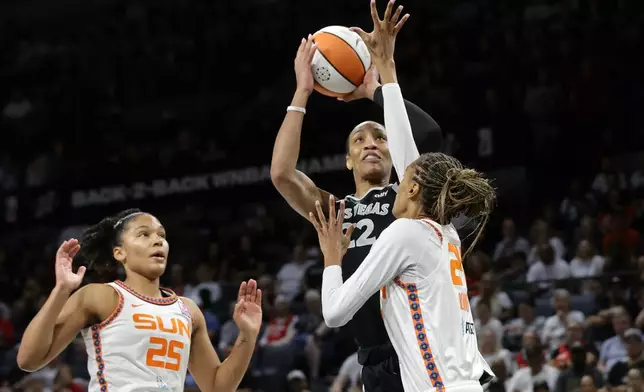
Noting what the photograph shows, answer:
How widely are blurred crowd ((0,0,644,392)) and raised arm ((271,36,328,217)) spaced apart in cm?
419

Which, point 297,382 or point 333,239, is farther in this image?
point 297,382

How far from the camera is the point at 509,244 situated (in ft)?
35.1

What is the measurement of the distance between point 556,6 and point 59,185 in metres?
7.51

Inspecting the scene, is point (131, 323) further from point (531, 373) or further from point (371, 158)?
point (531, 373)

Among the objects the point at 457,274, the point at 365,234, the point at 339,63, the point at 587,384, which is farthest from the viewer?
the point at 587,384

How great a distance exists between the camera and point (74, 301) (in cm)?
433

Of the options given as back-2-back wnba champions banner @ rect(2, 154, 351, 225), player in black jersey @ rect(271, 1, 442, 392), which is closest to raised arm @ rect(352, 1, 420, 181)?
player in black jersey @ rect(271, 1, 442, 392)

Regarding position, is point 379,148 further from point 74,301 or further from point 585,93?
point 585,93

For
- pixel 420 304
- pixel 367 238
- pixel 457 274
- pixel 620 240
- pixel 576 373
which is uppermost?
pixel 620 240

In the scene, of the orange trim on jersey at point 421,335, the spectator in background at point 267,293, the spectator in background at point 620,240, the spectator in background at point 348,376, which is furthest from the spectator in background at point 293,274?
the orange trim on jersey at point 421,335

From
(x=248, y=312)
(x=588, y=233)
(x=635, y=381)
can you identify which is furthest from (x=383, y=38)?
(x=588, y=233)

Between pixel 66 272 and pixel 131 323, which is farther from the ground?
pixel 66 272

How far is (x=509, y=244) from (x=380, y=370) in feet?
22.2

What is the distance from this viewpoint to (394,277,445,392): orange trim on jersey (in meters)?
3.59
